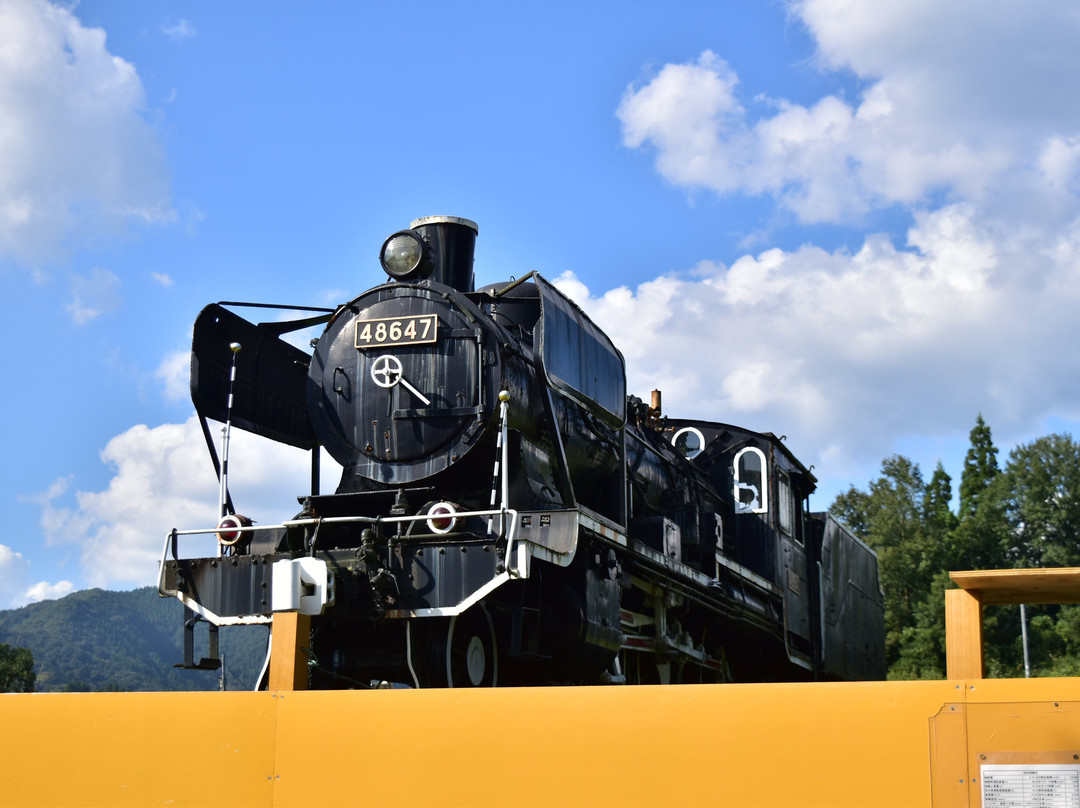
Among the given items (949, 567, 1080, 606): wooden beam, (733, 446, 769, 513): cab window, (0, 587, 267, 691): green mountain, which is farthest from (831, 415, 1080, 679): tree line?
(0, 587, 267, 691): green mountain

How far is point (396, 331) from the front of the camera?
8992 mm

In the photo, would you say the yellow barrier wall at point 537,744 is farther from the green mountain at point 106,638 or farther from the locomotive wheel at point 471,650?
the green mountain at point 106,638

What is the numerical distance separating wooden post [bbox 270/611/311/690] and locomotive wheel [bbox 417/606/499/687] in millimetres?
2009

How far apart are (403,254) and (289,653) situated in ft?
14.6

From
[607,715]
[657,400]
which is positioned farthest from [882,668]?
[607,715]

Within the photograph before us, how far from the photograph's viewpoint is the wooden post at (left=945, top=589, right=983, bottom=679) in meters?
4.59

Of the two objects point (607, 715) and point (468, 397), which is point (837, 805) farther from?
point (468, 397)

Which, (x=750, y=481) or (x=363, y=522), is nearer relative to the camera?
(x=363, y=522)

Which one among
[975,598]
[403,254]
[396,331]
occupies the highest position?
[403,254]

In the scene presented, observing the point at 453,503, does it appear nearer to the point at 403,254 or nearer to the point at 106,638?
the point at 403,254

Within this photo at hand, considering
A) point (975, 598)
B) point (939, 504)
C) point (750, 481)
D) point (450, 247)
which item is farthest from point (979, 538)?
point (975, 598)

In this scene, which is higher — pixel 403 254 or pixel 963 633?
pixel 403 254

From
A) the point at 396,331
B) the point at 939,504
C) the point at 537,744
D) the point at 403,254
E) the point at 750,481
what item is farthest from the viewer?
the point at 939,504

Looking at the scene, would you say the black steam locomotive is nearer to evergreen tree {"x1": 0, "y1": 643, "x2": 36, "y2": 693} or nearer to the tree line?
the tree line
